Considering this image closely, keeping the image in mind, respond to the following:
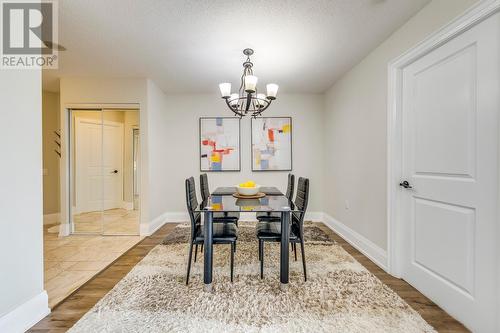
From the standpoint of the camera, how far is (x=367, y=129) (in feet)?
9.21

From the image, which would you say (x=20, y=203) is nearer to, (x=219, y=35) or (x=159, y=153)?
(x=219, y=35)

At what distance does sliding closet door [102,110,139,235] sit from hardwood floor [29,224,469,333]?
1424mm

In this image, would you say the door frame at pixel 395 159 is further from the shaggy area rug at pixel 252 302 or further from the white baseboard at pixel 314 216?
the white baseboard at pixel 314 216

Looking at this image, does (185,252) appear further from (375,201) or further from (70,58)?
(70,58)

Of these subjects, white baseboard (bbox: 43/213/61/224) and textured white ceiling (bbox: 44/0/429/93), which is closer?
textured white ceiling (bbox: 44/0/429/93)

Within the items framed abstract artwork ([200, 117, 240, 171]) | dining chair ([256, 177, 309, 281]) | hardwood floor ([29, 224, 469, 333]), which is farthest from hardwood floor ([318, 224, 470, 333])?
framed abstract artwork ([200, 117, 240, 171])

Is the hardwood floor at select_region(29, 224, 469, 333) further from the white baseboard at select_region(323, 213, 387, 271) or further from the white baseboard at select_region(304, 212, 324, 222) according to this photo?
the white baseboard at select_region(304, 212, 324, 222)

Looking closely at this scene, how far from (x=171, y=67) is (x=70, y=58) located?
120 cm

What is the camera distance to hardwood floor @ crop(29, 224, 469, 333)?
1.59 metres

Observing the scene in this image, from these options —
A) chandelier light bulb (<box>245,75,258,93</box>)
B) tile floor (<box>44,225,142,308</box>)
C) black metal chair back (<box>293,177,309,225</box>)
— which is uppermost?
chandelier light bulb (<box>245,75,258,93</box>)

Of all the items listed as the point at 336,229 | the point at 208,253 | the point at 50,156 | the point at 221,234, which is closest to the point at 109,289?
the point at 208,253

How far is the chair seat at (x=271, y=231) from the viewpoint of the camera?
7.01 ft

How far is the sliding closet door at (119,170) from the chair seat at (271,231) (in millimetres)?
2472

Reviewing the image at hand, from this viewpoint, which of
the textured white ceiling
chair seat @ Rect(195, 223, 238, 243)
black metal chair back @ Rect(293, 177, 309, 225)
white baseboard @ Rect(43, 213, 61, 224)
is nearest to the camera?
the textured white ceiling
